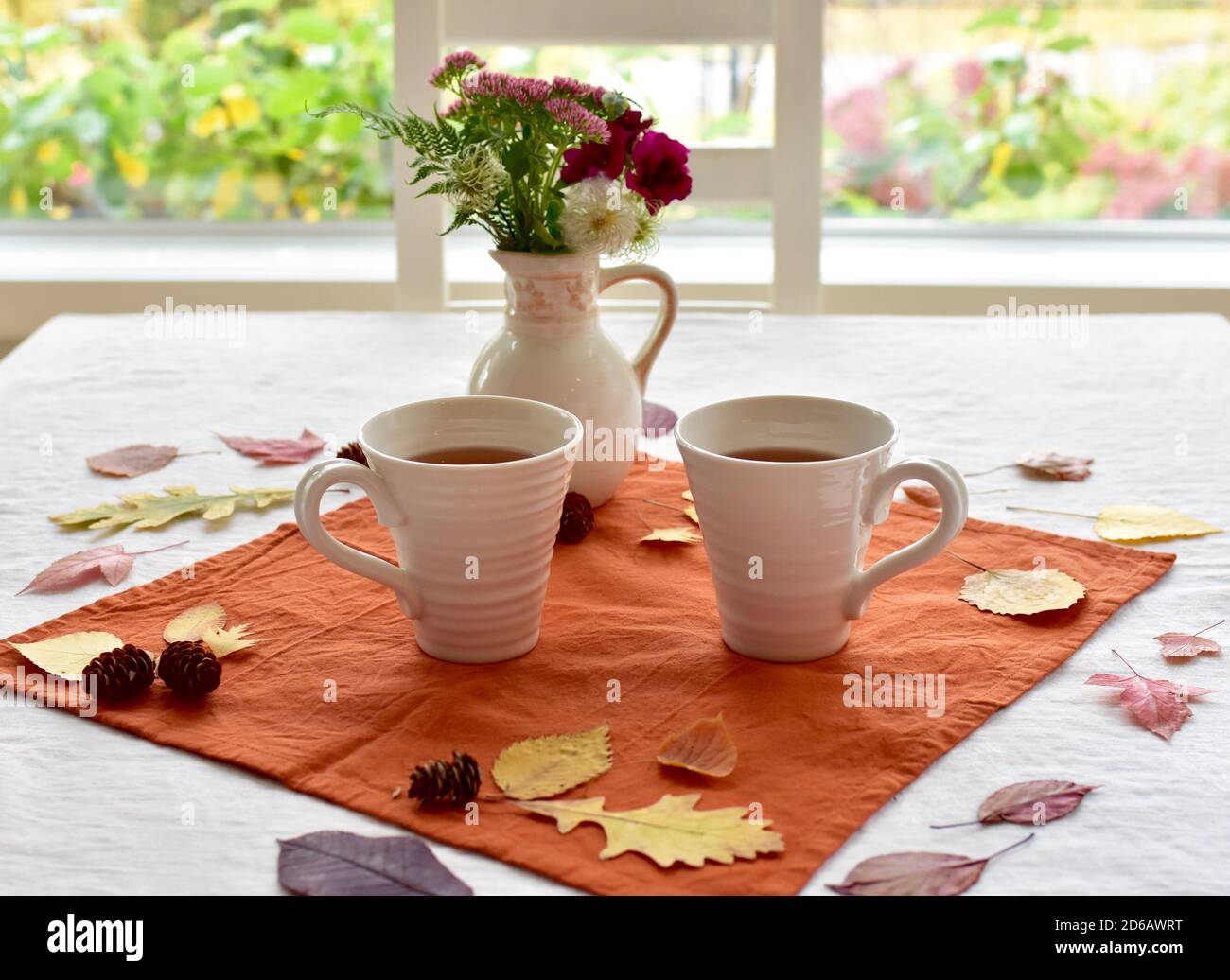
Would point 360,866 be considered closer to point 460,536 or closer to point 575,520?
point 460,536

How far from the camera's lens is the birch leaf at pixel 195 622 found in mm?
770

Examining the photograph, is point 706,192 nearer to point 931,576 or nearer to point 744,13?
point 744,13

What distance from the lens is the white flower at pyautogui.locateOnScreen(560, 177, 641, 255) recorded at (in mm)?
867

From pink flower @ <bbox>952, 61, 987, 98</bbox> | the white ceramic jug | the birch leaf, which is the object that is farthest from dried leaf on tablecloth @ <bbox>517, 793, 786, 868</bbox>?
pink flower @ <bbox>952, 61, 987, 98</bbox>

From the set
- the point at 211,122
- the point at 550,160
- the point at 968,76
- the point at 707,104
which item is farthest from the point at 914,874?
the point at 211,122

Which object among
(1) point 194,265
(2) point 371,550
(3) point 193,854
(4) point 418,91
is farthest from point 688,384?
(1) point 194,265

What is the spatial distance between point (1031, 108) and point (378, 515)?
6.55 feet

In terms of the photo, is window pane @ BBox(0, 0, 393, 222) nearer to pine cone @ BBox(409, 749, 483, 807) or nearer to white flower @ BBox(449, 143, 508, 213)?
white flower @ BBox(449, 143, 508, 213)

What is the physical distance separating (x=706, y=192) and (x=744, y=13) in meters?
0.23

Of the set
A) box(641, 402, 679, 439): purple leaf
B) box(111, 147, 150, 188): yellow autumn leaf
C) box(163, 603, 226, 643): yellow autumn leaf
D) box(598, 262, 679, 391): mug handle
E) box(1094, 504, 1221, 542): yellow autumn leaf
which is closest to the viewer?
box(163, 603, 226, 643): yellow autumn leaf

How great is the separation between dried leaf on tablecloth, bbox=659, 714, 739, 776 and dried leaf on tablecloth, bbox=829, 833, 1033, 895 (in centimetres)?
9

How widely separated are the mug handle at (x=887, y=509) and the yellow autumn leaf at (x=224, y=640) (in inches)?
13.2

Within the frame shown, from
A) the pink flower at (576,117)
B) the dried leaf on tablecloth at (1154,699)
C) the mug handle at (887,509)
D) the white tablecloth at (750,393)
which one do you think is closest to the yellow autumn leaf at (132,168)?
the white tablecloth at (750,393)
